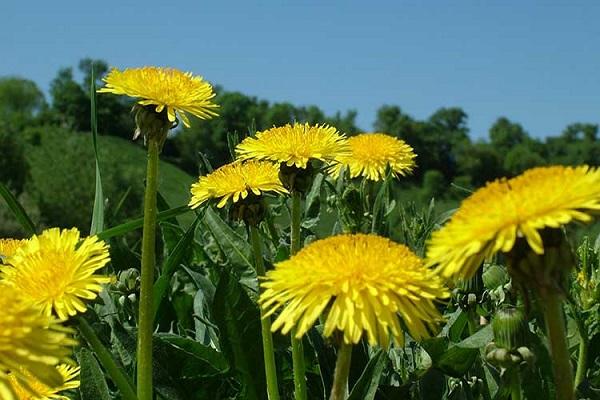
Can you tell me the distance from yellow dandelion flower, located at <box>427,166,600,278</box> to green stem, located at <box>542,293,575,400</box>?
0.24ft

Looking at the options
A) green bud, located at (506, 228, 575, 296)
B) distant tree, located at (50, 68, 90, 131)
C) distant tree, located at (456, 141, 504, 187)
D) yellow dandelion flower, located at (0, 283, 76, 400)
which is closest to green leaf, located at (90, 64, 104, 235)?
yellow dandelion flower, located at (0, 283, 76, 400)

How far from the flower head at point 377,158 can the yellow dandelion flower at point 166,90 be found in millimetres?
779

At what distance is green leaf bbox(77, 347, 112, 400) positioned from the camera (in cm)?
130

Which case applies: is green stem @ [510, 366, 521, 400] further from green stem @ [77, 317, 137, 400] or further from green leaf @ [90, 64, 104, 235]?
green leaf @ [90, 64, 104, 235]

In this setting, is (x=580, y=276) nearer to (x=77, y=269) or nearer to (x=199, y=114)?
(x=199, y=114)

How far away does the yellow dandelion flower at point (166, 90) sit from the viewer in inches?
51.3

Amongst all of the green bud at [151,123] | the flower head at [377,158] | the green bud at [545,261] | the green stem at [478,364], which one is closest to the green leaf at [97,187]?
the green bud at [151,123]

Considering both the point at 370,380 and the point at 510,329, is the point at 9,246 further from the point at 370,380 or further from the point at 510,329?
the point at 510,329

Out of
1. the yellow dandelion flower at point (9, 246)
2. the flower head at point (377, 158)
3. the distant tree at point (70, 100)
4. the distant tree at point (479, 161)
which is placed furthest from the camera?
the distant tree at point (70, 100)

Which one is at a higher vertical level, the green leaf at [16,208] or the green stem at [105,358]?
the green leaf at [16,208]

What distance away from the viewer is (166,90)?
1.32m

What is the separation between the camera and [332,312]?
93 cm

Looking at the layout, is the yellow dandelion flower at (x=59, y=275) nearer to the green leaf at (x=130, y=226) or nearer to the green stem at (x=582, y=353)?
the green leaf at (x=130, y=226)

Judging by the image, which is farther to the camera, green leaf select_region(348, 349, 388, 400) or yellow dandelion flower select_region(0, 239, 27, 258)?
yellow dandelion flower select_region(0, 239, 27, 258)
